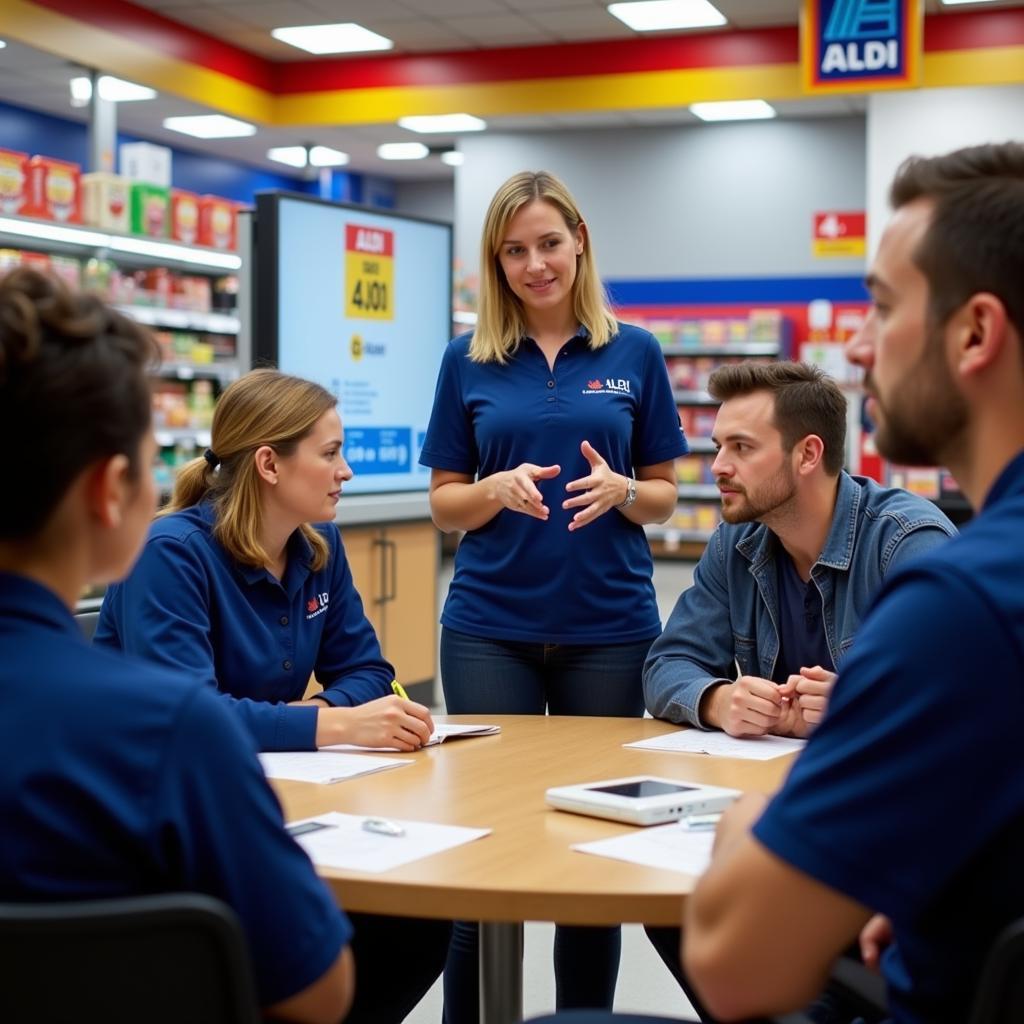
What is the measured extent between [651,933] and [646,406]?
117cm

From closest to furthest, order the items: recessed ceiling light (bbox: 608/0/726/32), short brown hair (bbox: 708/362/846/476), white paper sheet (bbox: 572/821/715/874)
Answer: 1. white paper sheet (bbox: 572/821/715/874)
2. short brown hair (bbox: 708/362/846/476)
3. recessed ceiling light (bbox: 608/0/726/32)

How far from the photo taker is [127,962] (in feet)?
3.29

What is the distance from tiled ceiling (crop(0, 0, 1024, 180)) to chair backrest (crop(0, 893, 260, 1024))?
359 inches

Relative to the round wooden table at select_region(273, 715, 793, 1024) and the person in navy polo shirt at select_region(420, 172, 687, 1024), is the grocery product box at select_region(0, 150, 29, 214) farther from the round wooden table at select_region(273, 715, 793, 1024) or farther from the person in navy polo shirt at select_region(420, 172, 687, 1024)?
the round wooden table at select_region(273, 715, 793, 1024)

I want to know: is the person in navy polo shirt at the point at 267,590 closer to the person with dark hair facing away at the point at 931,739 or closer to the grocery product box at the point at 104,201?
the person with dark hair facing away at the point at 931,739

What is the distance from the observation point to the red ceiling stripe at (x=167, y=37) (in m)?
9.09

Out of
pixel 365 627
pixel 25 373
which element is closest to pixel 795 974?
pixel 25 373

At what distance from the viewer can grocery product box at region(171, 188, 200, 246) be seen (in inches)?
322

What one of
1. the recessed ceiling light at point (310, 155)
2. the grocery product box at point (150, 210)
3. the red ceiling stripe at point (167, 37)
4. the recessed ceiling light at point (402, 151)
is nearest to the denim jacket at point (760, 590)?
the grocery product box at point (150, 210)

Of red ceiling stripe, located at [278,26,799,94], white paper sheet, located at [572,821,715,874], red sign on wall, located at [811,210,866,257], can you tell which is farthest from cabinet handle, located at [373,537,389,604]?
red sign on wall, located at [811,210,866,257]

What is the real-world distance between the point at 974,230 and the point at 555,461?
169 cm

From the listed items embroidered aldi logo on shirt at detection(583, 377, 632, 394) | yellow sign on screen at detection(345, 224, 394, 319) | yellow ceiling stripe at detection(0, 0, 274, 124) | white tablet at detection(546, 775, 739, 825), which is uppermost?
yellow ceiling stripe at detection(0, 0, 274, 124)

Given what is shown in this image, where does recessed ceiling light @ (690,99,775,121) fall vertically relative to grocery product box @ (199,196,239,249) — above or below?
above

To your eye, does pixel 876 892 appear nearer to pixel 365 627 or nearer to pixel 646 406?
pixel 365 627
